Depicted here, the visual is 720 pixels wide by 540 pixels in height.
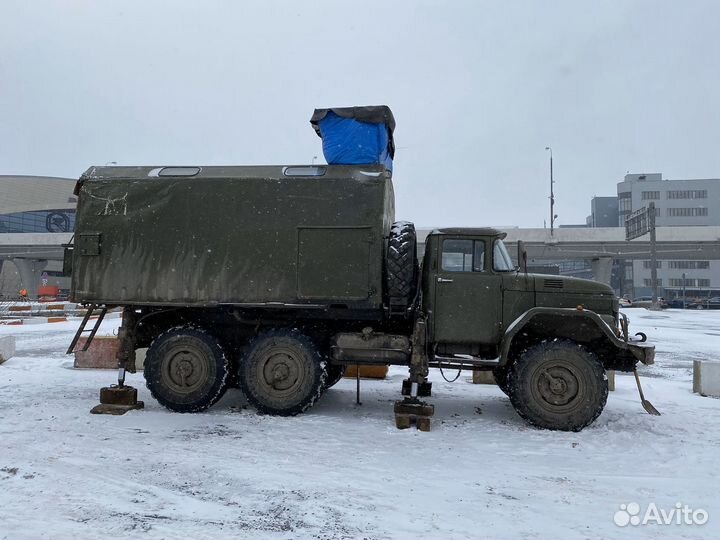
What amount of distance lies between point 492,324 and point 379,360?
63.6 inches

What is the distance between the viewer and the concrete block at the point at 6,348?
11.6 metres

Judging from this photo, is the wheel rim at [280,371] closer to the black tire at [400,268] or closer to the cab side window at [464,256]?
the black tire at [400,268]

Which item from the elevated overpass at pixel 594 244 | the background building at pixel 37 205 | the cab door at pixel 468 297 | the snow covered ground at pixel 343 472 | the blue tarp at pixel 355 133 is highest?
the background building at pixel 37 205

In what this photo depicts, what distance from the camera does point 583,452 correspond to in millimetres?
5875

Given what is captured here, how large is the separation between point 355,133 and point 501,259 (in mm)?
2711

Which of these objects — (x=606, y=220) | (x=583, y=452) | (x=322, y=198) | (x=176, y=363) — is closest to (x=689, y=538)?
(x=583, y=452)

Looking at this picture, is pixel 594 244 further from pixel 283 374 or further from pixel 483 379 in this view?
pixel 283 374

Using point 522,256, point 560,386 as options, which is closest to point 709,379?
point 560,386

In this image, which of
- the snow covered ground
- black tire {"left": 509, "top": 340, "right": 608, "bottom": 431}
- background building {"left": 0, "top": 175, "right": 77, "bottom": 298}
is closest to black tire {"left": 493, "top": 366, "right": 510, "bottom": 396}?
the snow covered ground

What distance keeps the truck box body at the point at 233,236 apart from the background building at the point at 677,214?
93.5 m

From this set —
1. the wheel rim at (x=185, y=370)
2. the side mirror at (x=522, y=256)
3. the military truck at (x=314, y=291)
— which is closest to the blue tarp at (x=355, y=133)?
the military truck at (x=314, y=291)

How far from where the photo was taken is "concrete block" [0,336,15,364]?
11.6m

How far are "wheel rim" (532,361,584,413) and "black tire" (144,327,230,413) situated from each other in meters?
4.35

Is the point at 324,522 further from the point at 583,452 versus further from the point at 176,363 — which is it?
the point at 176,363
